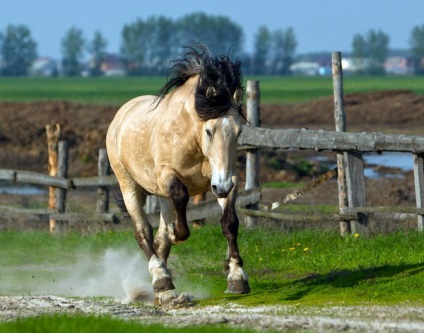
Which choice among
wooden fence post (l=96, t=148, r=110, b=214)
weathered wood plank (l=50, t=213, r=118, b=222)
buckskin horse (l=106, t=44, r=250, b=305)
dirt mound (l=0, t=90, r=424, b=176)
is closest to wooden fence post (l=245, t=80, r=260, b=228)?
weathered wood plank (l=50, t=213, r=118, b=222)

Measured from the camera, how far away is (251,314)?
1079cm

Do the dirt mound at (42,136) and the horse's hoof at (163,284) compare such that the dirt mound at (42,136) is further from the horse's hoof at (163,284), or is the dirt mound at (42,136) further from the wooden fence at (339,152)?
the horse's hoof at (163,284)

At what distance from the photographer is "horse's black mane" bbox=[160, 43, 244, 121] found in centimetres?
1227

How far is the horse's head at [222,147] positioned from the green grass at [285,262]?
3.91 ft

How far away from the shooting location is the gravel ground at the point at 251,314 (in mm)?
9539

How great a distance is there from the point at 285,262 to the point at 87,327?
6.20m

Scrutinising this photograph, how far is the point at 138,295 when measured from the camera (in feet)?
44.2

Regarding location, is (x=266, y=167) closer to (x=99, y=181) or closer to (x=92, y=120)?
(x=99, y=181)

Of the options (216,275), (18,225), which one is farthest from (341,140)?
(18,225)

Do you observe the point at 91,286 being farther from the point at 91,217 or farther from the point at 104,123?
the point at 104,123

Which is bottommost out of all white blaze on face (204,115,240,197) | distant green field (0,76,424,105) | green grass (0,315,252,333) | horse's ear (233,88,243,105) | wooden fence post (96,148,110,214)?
distant green field (0,76,424,105)

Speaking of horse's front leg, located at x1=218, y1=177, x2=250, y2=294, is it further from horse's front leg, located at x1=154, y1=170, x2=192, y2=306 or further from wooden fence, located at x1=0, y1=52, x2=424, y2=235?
wooden fence, located at x1=0, y1=52, x2=424, y2=235

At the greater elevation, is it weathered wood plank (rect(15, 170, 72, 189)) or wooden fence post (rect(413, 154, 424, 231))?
wooden fence post (rect(413, 154, 424, 231))

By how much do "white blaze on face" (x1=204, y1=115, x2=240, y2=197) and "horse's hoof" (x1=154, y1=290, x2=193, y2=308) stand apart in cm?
106
